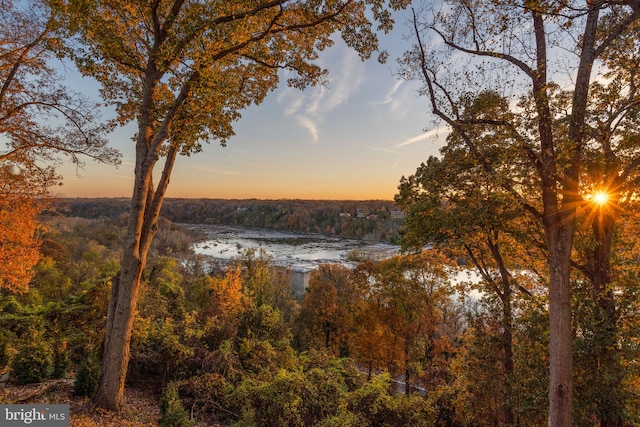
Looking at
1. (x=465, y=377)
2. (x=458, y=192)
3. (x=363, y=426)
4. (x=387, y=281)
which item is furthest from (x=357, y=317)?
(x=458, y=192)

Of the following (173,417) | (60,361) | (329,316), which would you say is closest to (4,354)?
(60,361)

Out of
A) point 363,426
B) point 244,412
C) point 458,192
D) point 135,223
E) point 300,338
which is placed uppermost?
point 458,192

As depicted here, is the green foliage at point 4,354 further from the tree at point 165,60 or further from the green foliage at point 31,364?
the tree at point 165,60

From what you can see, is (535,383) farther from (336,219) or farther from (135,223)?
(336,219)

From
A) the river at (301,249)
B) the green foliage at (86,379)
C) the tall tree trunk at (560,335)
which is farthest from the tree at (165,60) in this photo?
the river at (301,249)

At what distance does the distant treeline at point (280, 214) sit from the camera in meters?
71.6

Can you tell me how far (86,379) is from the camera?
6.97 meters

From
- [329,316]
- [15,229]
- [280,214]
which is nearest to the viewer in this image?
[15,229]

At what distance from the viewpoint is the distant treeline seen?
7162cm

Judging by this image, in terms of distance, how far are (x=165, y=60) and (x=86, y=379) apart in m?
6.96

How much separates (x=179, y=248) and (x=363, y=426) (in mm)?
49340

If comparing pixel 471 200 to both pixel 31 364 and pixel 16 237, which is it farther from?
pixel 16 237

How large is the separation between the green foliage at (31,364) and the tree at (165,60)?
11.8 feet

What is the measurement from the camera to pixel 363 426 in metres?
7.48
